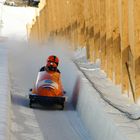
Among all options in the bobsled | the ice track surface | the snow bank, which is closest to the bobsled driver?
the bobsled

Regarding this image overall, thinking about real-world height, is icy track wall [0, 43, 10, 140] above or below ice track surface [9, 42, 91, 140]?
above

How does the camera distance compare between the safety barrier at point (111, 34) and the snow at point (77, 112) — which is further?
the safety barrier at point (111, 34)

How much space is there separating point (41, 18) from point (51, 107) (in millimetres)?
19929

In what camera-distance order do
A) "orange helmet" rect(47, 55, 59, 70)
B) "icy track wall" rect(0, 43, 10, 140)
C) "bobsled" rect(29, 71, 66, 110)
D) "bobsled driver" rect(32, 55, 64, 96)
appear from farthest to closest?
1. "orange helmet" rect(47, 55, 59, 70)
2. "bobsled driver" rect(32, 55, 64, 96)
3. "bobsled" rect(29, 71, 66, 110)
4. "icy track wall" rect(0, 43, 10, 140)

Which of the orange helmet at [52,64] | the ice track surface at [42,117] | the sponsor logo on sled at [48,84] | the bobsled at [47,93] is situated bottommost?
the ice track surface at [42,117]

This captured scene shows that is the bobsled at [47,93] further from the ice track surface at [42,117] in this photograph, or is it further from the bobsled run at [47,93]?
the ice track surface at [42,117]

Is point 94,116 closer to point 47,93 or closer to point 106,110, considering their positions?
point 106,110

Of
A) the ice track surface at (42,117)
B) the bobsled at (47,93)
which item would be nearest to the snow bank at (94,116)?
the ice track surface at (42,117)

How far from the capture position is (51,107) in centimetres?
1050

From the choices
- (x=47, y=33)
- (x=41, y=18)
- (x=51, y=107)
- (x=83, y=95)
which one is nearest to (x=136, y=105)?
(x=83, y=95)

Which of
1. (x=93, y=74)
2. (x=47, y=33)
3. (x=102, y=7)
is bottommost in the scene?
(x=47, y=33)

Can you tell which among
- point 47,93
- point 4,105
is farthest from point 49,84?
point 4,105

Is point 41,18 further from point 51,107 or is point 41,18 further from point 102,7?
point 51,107

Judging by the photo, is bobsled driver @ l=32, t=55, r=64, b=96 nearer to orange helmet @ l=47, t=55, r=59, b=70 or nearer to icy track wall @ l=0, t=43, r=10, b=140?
orange helmet @ l=47, t=55, r=59, b=70
